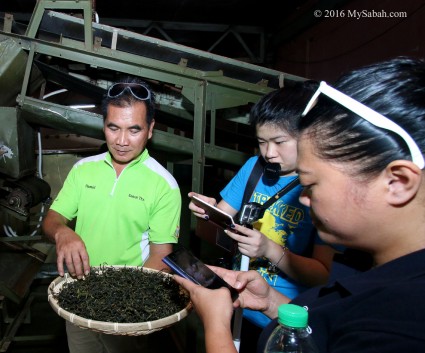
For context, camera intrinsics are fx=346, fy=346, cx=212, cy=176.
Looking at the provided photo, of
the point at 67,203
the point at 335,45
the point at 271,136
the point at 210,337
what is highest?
the point at 335,45

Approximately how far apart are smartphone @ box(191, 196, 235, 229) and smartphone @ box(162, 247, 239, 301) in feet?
0.61

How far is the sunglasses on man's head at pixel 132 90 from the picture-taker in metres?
1.76

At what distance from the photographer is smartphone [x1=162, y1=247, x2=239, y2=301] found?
1030mm

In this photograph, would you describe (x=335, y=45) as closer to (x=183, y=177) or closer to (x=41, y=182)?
(x=183, y=177)

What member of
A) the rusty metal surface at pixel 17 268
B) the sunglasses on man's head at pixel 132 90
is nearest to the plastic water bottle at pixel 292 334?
the sunglasses on man's head at pixel 132 90

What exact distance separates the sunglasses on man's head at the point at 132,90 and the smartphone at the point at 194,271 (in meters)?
0.91

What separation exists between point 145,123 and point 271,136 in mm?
696

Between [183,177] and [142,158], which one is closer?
[142,158]

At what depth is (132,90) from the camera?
1767 mm

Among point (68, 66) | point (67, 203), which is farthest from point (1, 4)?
point (67, 203)

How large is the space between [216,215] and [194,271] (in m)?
0.28

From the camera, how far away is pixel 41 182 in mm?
2727

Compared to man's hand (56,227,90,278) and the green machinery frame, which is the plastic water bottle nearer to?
man's hand (56,227,90,278)

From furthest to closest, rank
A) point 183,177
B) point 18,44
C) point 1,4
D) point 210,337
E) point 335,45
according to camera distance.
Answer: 1. point 1,4
2. point 335,45
3. point 183,177
4. point 18,44
5. point 210,337
